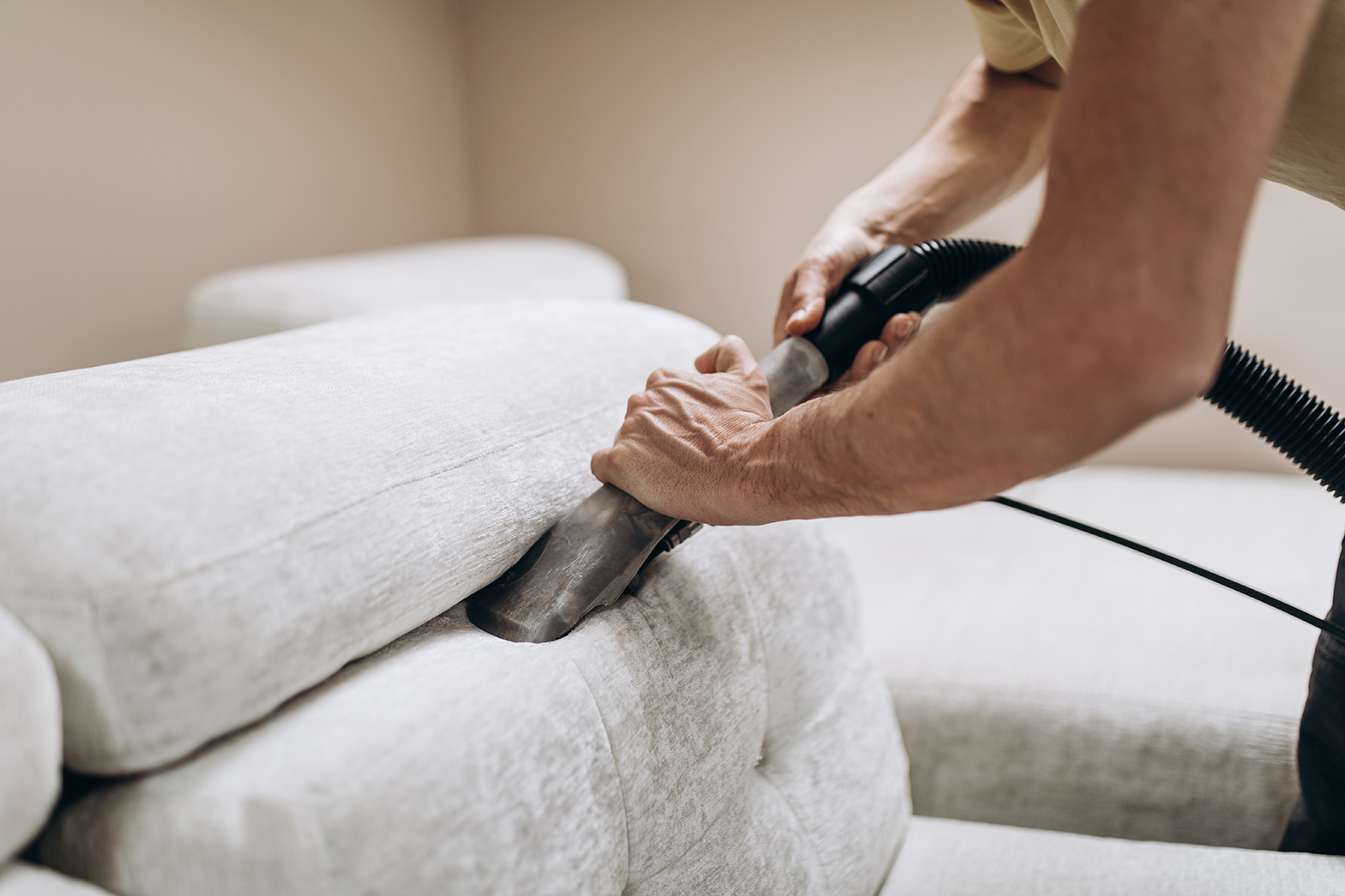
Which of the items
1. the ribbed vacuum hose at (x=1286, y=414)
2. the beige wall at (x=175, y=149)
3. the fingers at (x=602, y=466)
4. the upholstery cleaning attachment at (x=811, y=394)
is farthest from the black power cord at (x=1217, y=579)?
the beige wall at (x=175, y=149)

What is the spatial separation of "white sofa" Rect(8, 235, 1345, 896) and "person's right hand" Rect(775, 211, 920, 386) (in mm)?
116

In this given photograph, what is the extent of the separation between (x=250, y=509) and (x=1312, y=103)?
2.37 feet

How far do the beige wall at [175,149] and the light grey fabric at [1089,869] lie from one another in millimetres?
1451

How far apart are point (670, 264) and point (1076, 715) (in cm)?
156

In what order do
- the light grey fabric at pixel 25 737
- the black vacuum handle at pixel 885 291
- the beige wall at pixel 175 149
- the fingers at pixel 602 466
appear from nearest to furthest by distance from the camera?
1. the light grey fabric at pixel 25 737
2. the fingers at pixel 602 466
3. the black vacuum handle at pixel 885 291
4. the beige wall at pixel 175 149

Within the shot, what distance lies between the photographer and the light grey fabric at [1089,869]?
2.28 ft

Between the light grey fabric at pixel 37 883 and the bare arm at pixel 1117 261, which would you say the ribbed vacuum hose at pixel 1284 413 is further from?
the light grey fabric at pixel 37 883

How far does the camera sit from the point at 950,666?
1020 millimetres

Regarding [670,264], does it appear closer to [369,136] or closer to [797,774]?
[369,136]

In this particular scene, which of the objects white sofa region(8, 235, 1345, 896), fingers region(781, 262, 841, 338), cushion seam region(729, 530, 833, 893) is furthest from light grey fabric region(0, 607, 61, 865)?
fingers region(781, 262, 841, 338)

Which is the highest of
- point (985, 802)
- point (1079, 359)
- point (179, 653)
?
point (1079, 359)

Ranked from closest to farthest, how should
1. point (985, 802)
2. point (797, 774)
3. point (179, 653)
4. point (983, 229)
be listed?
point (179, 653), point (797, 774), point (985, 802), point (983, 229)

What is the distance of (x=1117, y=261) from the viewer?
39cm

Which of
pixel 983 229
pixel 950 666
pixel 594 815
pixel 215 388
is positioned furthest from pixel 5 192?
pixel 983 229
